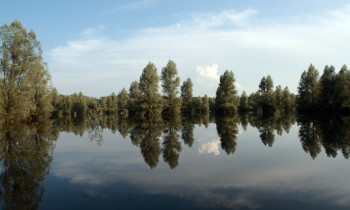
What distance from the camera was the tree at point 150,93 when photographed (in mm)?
59656

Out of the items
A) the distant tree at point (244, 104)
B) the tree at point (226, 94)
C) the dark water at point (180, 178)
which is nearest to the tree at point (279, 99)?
the distant tree at point (244, 104)

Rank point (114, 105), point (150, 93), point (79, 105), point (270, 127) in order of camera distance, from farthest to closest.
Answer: point (114, 105), point (79, 105), point (150, 93), point (270, 127)

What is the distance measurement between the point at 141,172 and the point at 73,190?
3.09 metres

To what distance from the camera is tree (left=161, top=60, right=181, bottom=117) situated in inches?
2499

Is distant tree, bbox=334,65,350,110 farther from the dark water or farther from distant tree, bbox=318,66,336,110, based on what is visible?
the dark water

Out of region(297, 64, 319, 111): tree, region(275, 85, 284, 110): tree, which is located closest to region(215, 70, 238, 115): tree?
region(297, 64, 319, 111): tree

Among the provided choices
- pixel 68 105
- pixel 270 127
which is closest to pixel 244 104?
pixel 270 127

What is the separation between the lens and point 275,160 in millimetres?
12938

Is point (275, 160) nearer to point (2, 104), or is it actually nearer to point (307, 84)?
point (2, 104)

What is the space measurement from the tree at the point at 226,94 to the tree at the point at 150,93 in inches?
874

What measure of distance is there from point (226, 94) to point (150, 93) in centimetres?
2630

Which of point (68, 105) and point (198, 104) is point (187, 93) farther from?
point (68, 105)

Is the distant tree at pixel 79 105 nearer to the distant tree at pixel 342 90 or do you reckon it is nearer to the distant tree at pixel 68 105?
the distant tree at pixel 68 105

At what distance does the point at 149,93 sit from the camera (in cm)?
6006
